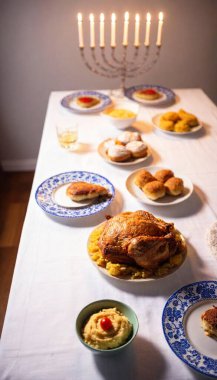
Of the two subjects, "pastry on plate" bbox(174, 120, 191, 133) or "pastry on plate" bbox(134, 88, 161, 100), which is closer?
"pastry on plate" bbox(174, 120, 191, 133)

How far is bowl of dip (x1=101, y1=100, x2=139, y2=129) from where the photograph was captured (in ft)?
5.85

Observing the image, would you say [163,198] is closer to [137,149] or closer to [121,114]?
[137,149]

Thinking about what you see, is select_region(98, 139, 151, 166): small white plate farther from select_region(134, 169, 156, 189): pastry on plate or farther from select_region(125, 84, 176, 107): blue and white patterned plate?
select_region(125, 84, 176, 107): blue and white patterned plate

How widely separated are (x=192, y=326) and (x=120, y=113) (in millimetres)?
1286

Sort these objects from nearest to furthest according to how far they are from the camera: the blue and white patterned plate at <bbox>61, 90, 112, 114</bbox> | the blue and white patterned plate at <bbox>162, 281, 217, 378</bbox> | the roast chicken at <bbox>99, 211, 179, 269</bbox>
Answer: the blue and white patterned plate at <bbox>162, 281, 217, 378</bbox>, the roast chicken at <bbox>99, 211, 179, 269</bbox>, the blue and white patterned plate at <bbox>61, 90, 112, 114</bbox>

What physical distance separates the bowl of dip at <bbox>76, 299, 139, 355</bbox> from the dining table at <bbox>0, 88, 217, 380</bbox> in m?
0.04

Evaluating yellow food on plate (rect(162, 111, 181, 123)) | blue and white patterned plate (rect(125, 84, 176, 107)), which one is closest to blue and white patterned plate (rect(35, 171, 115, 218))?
yellow food on plate (rect(162, 111, 181, 123))

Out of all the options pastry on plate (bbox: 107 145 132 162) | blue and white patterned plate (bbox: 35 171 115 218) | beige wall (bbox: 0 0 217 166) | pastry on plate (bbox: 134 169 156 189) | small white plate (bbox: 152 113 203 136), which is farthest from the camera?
beige wall (bbox: 0 0 217 166)

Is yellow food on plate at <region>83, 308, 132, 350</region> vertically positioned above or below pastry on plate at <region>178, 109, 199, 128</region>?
below

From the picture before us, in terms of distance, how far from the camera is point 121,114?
1.87 metres

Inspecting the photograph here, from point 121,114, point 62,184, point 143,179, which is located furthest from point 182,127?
point 62,184

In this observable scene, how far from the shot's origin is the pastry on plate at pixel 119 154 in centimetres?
151

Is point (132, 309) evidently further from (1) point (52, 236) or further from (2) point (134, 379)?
(1) point (52, 236)

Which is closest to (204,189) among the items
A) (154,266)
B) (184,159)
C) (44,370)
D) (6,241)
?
(184,159)
